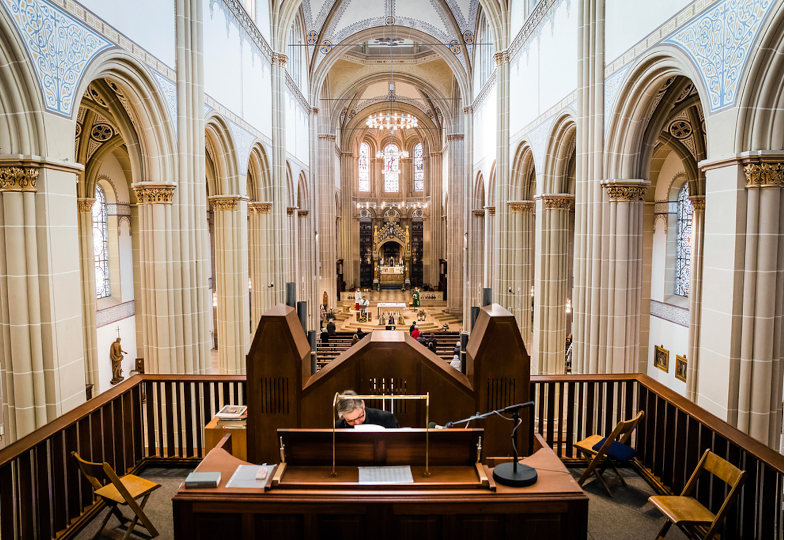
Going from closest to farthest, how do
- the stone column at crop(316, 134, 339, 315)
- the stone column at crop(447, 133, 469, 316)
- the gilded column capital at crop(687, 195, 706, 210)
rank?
the gilded column capital at crop(687, 195, 706, 210)
the stone column at crop(447, 133, 469, 316)
the stone column at crop(316, 134, 339, 315)

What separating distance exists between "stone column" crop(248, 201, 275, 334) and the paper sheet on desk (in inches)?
472

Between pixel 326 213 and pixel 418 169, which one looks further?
pixel 418 169

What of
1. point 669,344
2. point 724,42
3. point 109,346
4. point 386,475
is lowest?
point 109,346

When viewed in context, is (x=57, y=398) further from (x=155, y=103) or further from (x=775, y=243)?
(x=775, y=243)

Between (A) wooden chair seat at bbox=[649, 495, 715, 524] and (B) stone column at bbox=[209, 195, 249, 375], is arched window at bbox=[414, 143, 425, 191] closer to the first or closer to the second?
(B) stone column at bbox=[209, 195, 249, 375]

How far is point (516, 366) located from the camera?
17.3 ft

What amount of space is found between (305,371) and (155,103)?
6.02 m

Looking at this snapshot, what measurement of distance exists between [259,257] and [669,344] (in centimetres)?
1179

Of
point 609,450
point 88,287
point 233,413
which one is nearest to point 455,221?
point 88,287

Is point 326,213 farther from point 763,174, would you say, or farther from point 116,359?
point 763,174

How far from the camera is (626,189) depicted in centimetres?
852

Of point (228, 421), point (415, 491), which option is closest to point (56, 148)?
point (228, 421)

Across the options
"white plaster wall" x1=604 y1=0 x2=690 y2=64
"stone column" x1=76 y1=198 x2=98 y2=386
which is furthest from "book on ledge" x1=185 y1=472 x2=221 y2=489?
"stone column" x1=76 y1=198 x2=98 y2=386

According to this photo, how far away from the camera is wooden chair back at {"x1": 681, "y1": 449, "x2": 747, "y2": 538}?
3.89m
